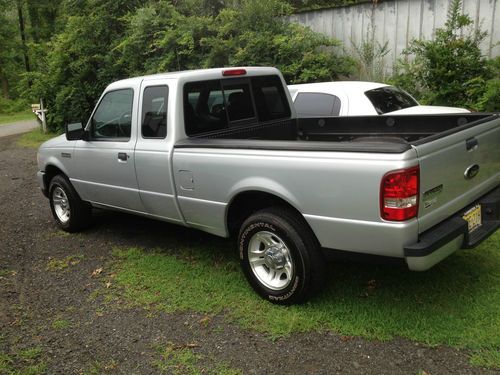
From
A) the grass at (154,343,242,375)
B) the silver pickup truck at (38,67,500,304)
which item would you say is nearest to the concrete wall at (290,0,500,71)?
the silver pickup truck at (38,67,500,304)

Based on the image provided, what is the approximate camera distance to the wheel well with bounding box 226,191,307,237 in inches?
157

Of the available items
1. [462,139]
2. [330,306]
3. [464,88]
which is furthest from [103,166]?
[464,88]

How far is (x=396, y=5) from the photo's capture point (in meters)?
9.48

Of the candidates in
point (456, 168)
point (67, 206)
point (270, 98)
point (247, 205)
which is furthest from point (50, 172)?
point (456, 168)

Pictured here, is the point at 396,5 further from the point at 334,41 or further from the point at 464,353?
the point at 464,353

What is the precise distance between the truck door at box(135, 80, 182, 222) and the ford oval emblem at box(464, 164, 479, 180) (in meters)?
2.40

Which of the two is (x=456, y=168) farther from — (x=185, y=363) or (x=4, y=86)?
(x=4, y=86)

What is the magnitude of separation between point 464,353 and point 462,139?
144cm

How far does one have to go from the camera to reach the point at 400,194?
312 cm

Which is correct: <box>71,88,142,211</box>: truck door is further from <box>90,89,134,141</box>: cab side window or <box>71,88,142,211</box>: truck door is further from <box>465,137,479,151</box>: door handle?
<box>465,137,479,151</box>: door handle

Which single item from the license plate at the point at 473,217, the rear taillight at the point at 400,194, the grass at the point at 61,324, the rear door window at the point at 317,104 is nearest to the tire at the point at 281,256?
the rear taillight at the point at 400,194

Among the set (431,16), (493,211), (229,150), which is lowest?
(493,211)

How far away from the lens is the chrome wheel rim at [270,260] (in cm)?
391

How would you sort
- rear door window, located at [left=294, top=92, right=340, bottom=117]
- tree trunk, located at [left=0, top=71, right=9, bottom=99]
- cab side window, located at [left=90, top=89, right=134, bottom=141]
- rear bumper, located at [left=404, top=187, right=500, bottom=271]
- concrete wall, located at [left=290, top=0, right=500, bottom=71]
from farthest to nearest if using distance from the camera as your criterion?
tree trunk, located at [left=0, top=71, right=9, bottom=99] → concrete wall, located at [left=290, top=0, right=500, bottom=71] → rear door window, located at [left=294, top=92, right=340, bottom=117] → cab side window, located at [left=90, top=89, right=134, bottom=141] → rear bumper, located at [left=404, top=187, right=500, bottom=271]
